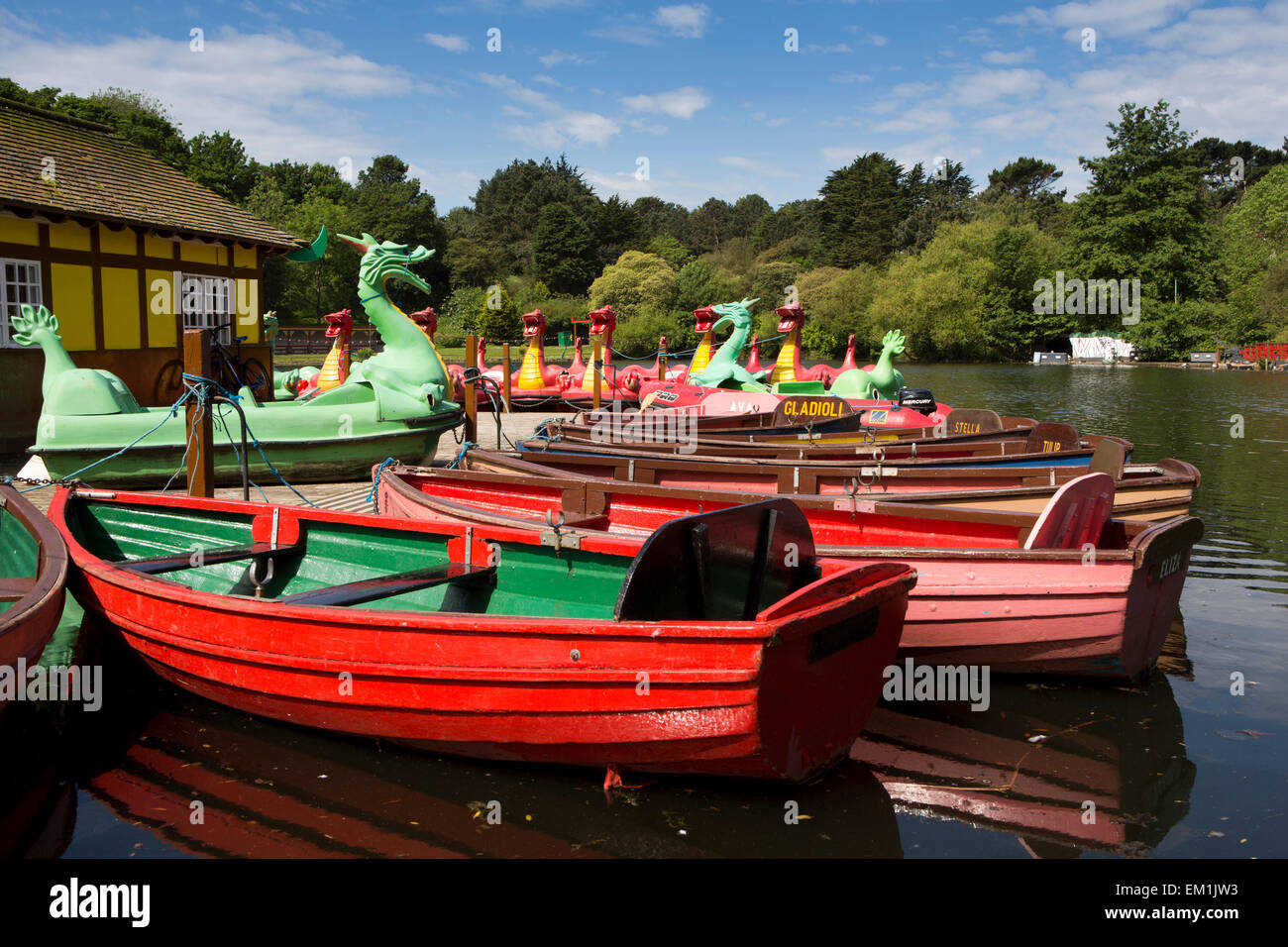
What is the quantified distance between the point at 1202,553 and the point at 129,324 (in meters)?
16.3

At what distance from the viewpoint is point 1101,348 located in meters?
56.6

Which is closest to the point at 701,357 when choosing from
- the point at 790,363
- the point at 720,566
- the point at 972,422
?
the point at 790,363

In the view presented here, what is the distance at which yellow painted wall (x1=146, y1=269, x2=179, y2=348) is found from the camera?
635 inches

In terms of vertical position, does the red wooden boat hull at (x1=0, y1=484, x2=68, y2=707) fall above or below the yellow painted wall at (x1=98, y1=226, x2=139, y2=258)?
below

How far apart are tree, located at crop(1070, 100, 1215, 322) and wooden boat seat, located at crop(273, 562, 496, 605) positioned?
2348 inches

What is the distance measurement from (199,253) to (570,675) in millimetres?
15996

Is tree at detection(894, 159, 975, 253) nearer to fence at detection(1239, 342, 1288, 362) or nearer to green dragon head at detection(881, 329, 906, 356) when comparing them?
fence at detection(1239, 342, 1288, 362)

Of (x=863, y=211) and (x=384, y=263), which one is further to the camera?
(x=863, y=211)

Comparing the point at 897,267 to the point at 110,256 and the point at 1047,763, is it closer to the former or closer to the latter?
the point at 110,256

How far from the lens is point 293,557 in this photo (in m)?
6.68

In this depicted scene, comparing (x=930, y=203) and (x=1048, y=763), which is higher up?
(x=930, y=203)

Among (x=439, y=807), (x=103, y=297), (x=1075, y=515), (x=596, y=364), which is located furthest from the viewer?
(x=596, y=364)

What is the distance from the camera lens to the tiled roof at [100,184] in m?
13.8

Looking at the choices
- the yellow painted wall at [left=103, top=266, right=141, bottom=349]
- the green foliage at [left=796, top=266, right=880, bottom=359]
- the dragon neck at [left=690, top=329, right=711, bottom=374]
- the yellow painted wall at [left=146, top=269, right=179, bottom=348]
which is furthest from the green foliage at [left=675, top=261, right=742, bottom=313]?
the yellow painted wall at [left=103, top=266, right=141, bottom=349]
